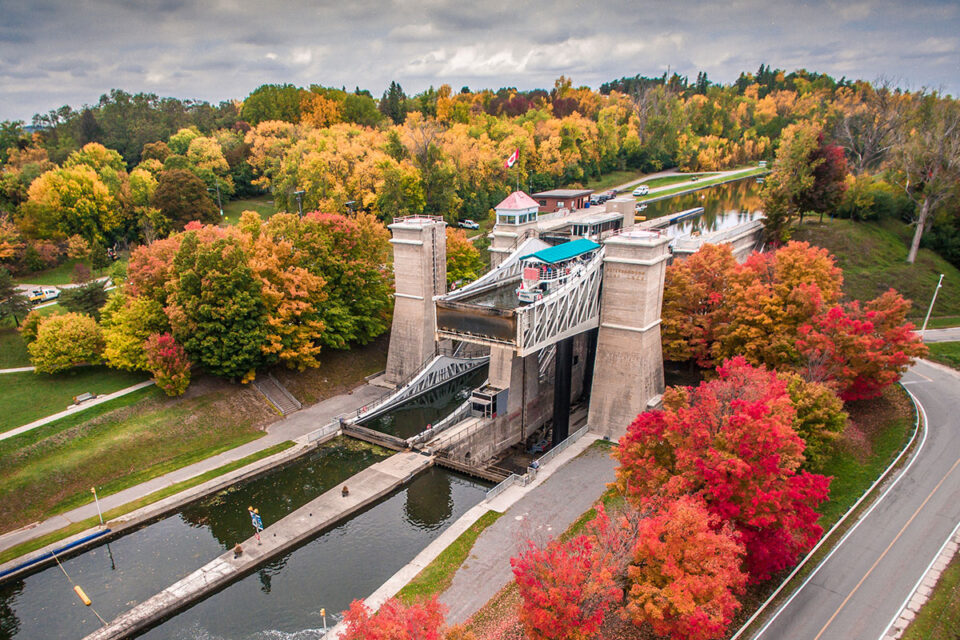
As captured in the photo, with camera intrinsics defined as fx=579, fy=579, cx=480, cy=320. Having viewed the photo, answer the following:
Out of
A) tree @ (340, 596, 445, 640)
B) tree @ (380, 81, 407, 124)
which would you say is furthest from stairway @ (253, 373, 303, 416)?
tree @ (380, 81, 407, 124)

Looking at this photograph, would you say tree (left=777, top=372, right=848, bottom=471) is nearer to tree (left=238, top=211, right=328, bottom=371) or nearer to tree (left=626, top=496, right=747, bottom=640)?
tree (left=626, top=496, right=747, bottom=640)

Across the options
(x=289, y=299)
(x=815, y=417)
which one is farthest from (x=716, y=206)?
(x=289, y=299)

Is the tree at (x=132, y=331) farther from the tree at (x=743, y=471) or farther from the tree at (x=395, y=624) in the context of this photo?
the tree at (x=743, y=471)

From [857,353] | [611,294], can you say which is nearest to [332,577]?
[611,294]

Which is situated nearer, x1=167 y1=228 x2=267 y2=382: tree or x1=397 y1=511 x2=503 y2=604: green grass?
x1=397 y1=511 x2=503 y2=604: green grass

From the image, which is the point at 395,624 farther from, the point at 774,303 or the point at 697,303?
the point at 697,303

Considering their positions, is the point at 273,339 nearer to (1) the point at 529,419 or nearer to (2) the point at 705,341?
(1) the point at 529,419
